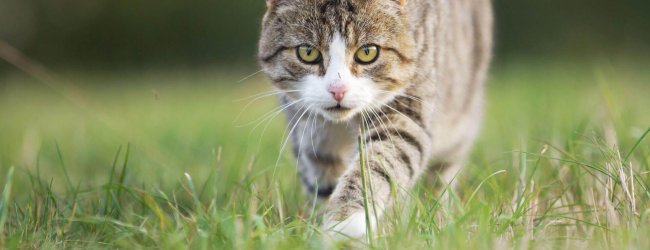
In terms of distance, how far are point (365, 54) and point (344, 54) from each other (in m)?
0.10

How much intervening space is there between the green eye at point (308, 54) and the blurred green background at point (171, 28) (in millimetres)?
7348

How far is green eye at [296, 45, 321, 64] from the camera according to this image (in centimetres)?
274

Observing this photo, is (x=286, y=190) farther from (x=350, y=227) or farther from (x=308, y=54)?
(x=350, y=227)

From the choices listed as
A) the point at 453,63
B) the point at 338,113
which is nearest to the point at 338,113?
the point at 338,113

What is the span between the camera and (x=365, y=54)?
2732 mm

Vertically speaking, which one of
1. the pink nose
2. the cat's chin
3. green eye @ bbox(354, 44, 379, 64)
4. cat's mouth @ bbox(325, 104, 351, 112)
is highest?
green eye @ bbox(354, 44, 379, 64)

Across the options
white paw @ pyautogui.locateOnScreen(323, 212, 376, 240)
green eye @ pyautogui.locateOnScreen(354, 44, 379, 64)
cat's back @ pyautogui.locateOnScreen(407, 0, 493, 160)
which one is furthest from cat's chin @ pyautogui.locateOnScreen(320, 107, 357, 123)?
white paw @ pyautogui.locateOnScreen(323, 212, 376, 240)

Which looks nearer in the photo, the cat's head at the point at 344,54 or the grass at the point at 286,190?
the grass at the point at 286,190

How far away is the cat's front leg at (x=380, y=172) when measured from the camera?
2.34 metres

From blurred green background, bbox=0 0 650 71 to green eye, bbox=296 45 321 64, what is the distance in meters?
7.35

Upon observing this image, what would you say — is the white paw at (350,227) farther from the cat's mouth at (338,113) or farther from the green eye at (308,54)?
the green eye at (308,54)

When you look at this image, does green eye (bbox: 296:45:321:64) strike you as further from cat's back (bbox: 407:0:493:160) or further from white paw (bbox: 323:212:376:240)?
white paw (bbox: 323:212:376:240)

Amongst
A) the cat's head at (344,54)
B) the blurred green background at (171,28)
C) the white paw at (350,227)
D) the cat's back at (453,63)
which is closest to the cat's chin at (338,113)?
the cat's head at (344,54)

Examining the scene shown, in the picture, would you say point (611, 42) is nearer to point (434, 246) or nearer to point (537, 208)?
point (537, 208)
